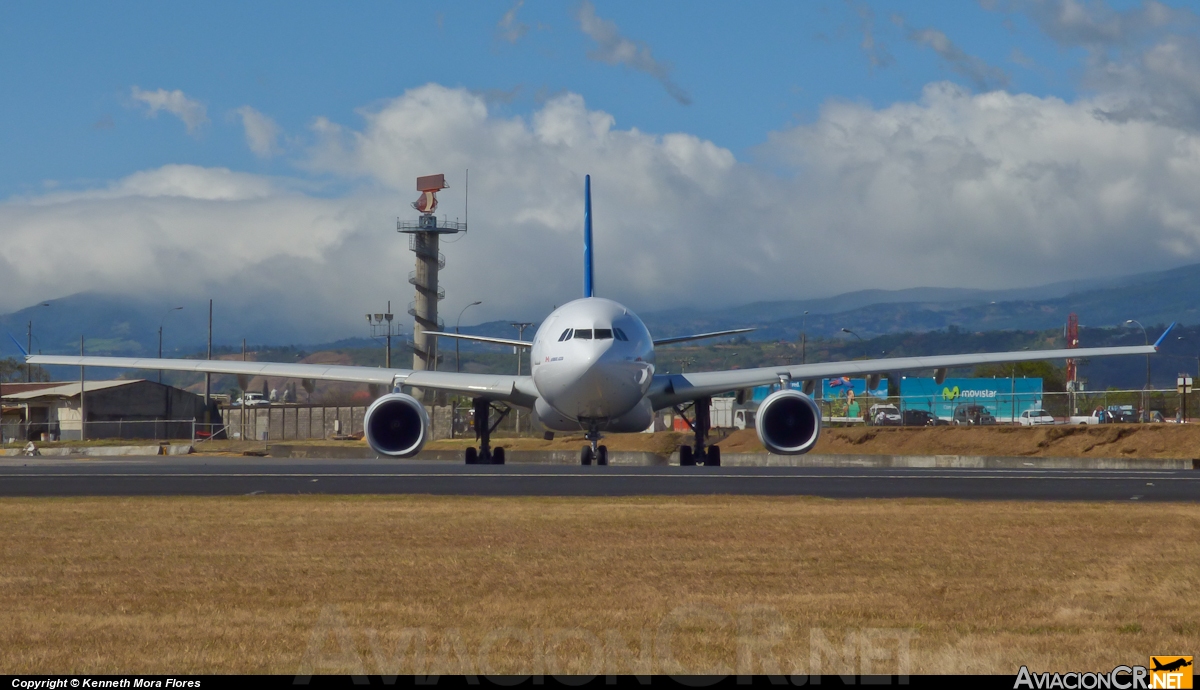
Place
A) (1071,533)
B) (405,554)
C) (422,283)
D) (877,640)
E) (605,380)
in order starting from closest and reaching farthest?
(877,640) → (405,554) → (1071,533) → (605,380) → (422,283)

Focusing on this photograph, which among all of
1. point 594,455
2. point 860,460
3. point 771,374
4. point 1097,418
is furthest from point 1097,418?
point 594,455

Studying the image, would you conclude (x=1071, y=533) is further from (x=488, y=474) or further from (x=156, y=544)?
(x=488, y=474)

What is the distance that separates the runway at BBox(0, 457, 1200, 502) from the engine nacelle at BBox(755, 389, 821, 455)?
885mm

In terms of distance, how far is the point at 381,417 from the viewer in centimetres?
2822

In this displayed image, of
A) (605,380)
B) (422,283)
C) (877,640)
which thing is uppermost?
(422,283)

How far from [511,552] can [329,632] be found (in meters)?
4.07

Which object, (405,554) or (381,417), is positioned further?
(381,417)

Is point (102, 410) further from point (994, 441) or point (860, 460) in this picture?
point (860, 460)

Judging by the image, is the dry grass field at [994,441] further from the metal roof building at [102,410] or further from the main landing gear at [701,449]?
the metal roof building at [102,410]

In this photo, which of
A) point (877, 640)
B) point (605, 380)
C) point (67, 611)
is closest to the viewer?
point (877, 640)

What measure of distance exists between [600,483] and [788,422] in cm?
755

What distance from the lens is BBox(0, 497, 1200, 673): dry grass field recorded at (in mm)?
6773

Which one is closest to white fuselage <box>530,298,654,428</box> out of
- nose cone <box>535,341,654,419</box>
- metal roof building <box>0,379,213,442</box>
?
nose cone <box>535,341,654,419</box>

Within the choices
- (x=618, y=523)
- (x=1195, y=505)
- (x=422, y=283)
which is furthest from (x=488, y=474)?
(x=422, y=283)
